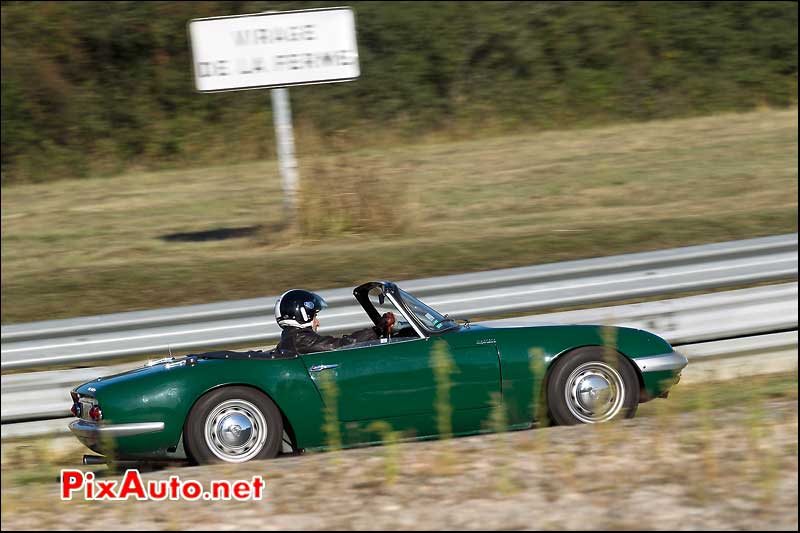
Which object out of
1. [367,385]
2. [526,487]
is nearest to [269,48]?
[367,385]

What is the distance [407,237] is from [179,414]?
7411mm

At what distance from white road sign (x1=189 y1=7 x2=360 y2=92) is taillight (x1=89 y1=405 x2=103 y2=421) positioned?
7922mm

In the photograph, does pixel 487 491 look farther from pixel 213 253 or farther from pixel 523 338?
pixel 213 253

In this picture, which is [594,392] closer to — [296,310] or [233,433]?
[296,310]

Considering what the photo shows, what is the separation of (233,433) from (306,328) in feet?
2.75

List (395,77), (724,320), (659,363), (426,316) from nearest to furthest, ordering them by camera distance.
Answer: (659,363)
(426,316)
(724,320)
(395,77)

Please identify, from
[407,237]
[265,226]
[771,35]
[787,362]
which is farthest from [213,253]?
[771,35]

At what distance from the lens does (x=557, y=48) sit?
2202 centimetres

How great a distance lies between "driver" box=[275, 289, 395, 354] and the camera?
7672 mm

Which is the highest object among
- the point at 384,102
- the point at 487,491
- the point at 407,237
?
the point at 384,102

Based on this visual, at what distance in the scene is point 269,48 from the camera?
48.6 feet

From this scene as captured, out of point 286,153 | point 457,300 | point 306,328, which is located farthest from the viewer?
point 286,153

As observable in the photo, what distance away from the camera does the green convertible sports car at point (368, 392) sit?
287 inches

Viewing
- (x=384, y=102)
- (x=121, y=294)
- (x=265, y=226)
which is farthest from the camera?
(x=384, y=102)
